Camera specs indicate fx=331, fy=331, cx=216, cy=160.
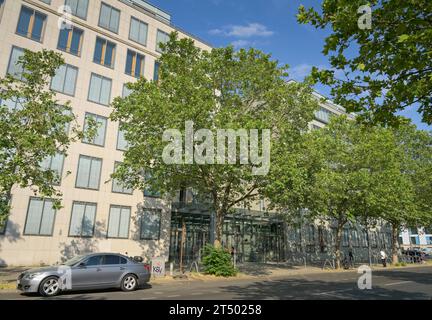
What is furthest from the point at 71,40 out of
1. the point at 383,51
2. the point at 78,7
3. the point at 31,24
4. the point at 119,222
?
the point at 383,51

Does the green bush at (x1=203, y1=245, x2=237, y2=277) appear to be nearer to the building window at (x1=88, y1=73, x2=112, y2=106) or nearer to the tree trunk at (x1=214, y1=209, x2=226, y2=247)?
the tree trunk at (x1=214, y1=209, x2=226, y2=247)

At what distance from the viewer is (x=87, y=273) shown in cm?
1270

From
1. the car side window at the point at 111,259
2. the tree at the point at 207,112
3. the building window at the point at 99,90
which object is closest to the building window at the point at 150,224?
the tree at the point at 207,112

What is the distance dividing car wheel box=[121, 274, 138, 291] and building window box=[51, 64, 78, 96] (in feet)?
59.5

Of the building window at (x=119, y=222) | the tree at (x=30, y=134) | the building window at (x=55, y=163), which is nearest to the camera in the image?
the tree at (x=30, y=134)

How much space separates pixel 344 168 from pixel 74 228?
22934 millimetres

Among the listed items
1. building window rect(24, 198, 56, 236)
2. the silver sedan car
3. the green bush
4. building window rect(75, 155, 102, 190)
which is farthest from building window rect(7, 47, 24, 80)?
the green bush

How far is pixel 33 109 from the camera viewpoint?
15555mm

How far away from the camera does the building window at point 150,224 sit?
28.2 m

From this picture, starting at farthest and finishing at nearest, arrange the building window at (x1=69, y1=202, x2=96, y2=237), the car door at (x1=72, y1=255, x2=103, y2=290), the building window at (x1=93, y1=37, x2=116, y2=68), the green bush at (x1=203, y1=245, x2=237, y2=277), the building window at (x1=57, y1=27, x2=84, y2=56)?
the building window at (x1=93, y1=37, x2=116, y2=68) < the building window at (x1=57, y1=27, x2=84, y2=56) < the building window at (x1=69, y1=202, x2=96, y2=237) < the green bush at (x1=203, y1=245, x2=237, y2=277) < the car door at (x1=72, y1=255, x2=103, y2=290)

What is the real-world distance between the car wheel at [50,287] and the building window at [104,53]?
2170 centimetres

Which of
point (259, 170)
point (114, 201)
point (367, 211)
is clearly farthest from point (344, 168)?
point (114, 201)

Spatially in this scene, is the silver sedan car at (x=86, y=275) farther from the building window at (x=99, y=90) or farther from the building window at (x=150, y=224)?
the building window at (x=99, y=90)

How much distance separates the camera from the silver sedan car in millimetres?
11703
